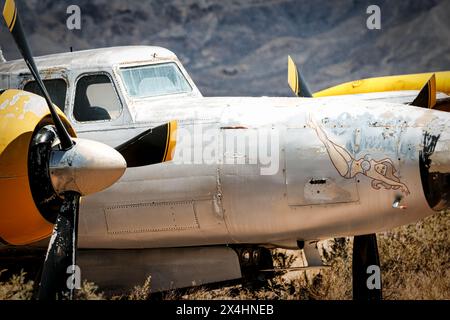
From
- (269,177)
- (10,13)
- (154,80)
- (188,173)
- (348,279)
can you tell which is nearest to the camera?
(10,13)

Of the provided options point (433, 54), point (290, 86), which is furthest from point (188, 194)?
point (433, 54)

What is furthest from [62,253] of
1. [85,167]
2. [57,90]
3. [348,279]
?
[348,279]

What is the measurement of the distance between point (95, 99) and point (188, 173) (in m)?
1.83

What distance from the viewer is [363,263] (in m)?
7.79

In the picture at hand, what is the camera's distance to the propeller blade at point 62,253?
6289 millimetres

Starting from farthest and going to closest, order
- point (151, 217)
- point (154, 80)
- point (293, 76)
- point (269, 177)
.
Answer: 1. point (293, 76)
2. point (154, 80)
3. point (151, 217)
4. point (269, 177)

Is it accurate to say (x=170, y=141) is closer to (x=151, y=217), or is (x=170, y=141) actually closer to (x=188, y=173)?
(x=188, y=173)

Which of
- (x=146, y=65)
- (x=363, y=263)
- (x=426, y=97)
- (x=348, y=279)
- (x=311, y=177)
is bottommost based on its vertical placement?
(x=348, y=279)

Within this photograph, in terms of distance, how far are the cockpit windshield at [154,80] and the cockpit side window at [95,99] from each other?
0.75 feet

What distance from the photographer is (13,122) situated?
6238 millimetres

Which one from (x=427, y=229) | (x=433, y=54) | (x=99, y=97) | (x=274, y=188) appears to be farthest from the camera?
(x=433, y=54)

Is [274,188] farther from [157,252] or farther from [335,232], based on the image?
[157,252]

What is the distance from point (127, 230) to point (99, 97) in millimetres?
1810
